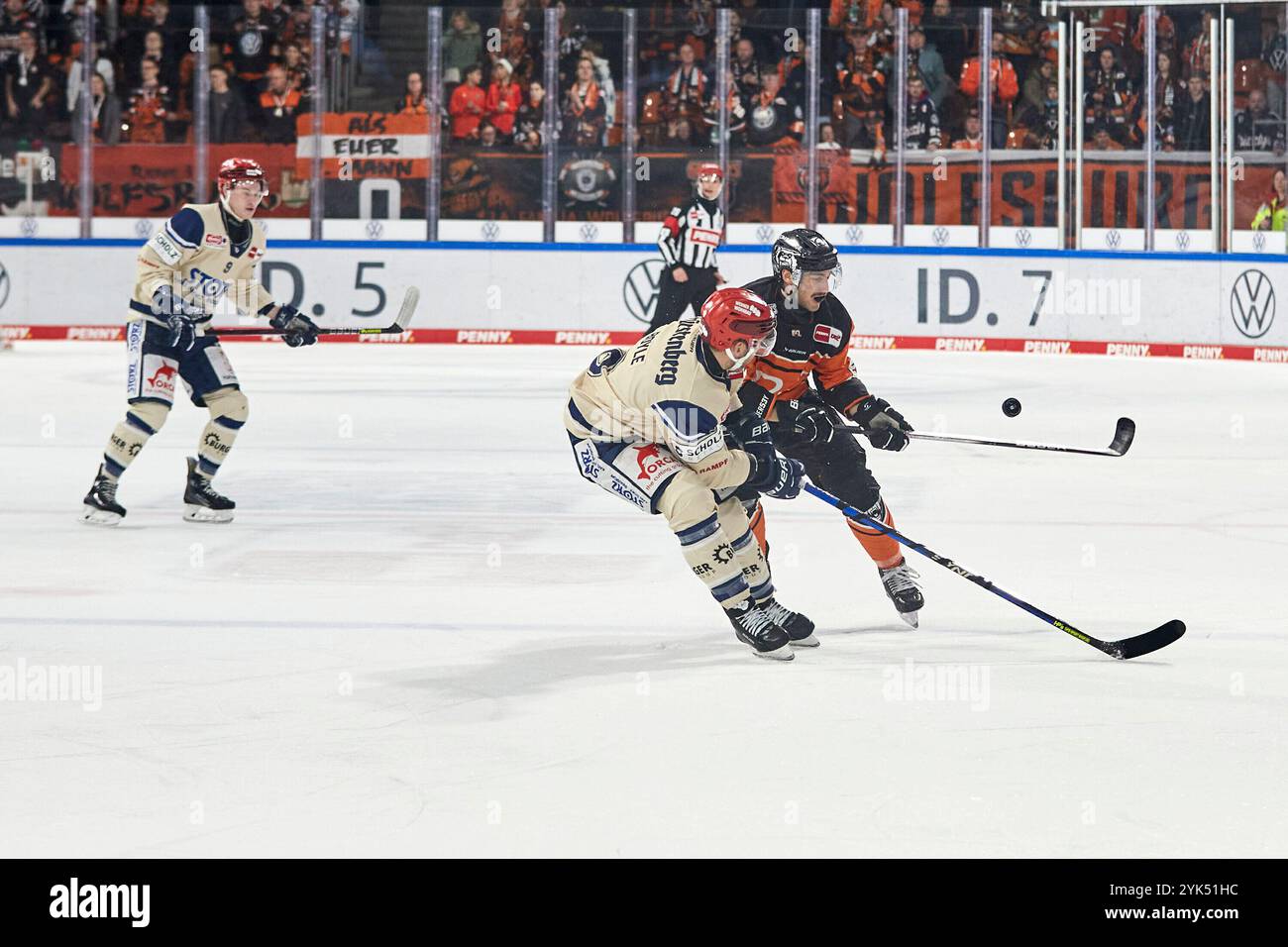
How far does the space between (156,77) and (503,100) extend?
2.83 metres

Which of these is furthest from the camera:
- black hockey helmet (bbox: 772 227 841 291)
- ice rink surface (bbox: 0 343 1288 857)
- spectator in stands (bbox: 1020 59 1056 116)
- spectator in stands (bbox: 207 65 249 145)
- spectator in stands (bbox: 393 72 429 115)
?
spectator in stands (bbox: 207 65 249 145)

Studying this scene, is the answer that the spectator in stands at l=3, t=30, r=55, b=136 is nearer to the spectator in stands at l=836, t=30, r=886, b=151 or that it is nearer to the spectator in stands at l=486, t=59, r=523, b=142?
the spectator in stands at l=486, t=59, r=523, b=142

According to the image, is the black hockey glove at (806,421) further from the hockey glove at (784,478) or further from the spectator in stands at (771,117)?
the spectator in stands at (771,117)

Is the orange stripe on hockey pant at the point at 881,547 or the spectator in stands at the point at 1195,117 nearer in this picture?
the orange stripe on hockey pant at the point at 881,547

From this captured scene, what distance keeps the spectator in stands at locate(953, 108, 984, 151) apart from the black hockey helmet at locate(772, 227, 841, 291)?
1069cm

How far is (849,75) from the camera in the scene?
15.9 meters

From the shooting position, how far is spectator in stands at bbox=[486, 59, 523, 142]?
52.7ft

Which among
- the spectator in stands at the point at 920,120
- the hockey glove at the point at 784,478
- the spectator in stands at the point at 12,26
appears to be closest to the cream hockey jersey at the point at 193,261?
A: the hockey glove at the point at 784,478

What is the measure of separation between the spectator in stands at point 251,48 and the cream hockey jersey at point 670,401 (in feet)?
37.8

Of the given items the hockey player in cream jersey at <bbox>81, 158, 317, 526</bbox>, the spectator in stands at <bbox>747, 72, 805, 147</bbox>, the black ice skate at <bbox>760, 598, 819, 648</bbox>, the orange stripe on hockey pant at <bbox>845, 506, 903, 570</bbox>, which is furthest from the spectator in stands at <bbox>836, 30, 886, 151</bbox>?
the black ice skate at <bbox>760, 598, 819, 648</bbox>

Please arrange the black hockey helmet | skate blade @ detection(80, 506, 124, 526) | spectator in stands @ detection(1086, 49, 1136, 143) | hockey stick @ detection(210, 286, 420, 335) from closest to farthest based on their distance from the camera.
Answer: the black hockey helmet, skate blade @ detection(80, 506, 124, 526), hockey stick @ detection(210, 286, 420, 335), spectator in stands @ detection(1086, 49, 1136, 143)

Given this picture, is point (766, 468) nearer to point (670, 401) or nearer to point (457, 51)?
point (670, 401)

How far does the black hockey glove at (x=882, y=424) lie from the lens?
221 inches

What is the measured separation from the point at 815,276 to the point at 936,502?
261 cm
